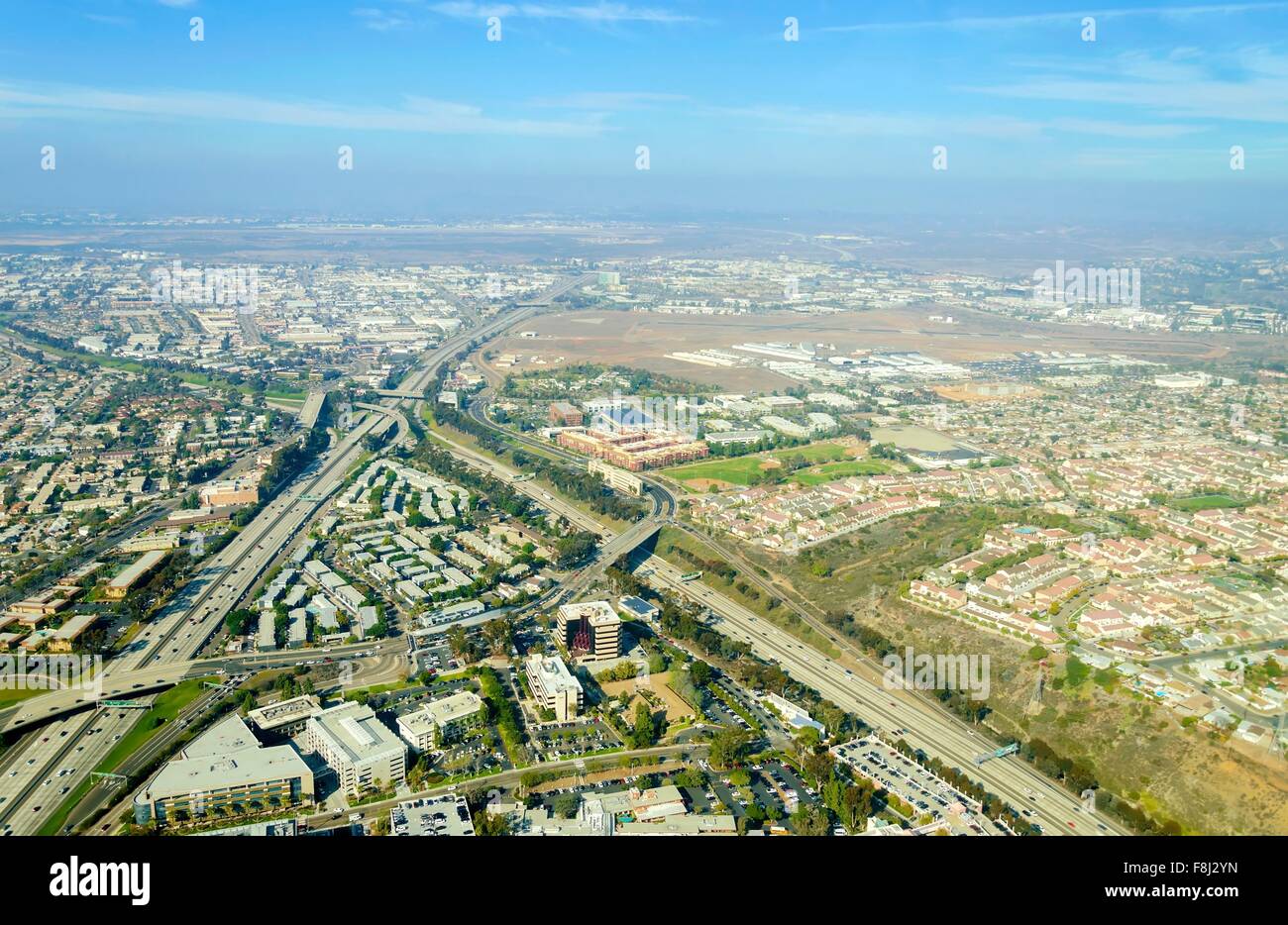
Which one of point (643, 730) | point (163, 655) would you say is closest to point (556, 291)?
point (163, 655)

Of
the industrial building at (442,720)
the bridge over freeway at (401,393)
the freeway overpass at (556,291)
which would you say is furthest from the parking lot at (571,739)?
the freeway overpass at (556,291)

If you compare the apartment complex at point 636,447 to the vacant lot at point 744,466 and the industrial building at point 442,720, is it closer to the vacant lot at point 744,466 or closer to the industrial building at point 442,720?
the vacant lot at point 744,466

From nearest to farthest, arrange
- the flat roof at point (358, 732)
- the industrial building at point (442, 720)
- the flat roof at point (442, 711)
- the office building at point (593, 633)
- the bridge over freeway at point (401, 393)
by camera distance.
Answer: the flat roof at point (358, 732), the industrial building at point (442, 720), the flat roof at point (442, 711), the office building at point (593, 633), the bridge over freeway at point (401, 393)

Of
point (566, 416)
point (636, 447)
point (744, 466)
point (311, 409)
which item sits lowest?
point (744, 466)

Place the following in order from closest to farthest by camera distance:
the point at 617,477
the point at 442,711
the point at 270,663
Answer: the point at 442,711 → the point at 270,663 → the point at 617,477

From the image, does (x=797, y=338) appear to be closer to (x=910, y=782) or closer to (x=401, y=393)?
(x=401, y=393)

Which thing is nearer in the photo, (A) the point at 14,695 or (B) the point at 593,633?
(A) the point at 14,695

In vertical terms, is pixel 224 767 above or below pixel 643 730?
above

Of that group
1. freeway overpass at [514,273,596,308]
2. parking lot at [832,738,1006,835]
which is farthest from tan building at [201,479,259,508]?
freeway overpass at [514,273,596,308]

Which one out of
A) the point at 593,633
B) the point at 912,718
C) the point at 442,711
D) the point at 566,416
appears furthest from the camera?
the point at 566,416
